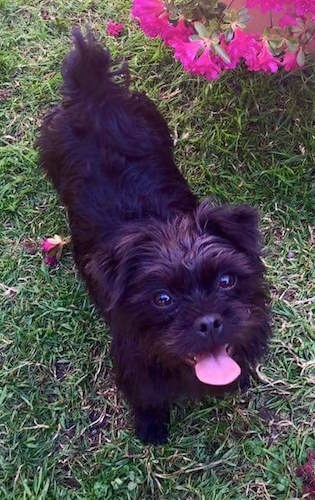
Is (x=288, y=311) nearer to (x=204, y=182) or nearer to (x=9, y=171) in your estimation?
(x=204, y=182)

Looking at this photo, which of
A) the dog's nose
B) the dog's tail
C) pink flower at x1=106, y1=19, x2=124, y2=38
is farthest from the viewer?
pink flower at x1=106, y1=19, x2=124, y2=38

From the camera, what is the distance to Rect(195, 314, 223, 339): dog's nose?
6.45ft

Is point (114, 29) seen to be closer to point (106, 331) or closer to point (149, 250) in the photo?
point (106, 331)

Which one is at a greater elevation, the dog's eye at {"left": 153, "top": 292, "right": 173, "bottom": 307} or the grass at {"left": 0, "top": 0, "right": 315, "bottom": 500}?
the dog's eye at {"left": 153, "top": 292, "right": 173, "bottom": 307}

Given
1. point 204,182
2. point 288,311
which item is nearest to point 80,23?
point 204,182

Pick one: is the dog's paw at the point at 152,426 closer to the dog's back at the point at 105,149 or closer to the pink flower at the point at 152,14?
the dog's back at the point at 105,149

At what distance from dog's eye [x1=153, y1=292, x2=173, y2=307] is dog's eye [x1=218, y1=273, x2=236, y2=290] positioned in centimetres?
15

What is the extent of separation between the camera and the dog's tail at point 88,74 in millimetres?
2605

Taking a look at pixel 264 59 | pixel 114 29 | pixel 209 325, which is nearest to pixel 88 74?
pixel 264 59

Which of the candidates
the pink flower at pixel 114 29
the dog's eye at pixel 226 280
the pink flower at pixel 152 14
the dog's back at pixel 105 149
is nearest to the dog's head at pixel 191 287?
the dog's eye at pixel 226 280

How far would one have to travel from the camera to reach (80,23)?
3881 mm

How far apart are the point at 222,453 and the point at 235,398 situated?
0.22 m

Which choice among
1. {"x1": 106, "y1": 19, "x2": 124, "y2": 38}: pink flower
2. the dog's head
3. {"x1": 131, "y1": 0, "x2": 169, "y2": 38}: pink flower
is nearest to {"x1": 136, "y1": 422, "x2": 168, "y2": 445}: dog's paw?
the dog's head

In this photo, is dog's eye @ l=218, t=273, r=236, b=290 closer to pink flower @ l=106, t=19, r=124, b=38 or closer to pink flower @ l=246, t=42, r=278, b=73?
pink flower @ l=246, t=42, r=278, b=73
